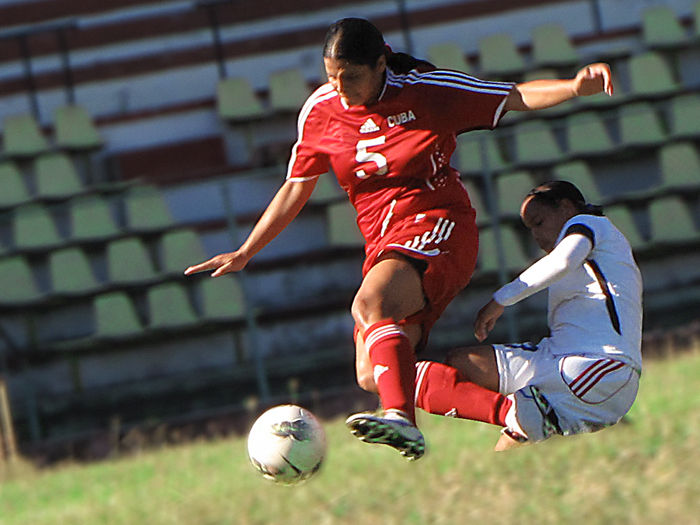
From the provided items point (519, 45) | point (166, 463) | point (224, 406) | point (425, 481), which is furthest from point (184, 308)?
point (519, 45)

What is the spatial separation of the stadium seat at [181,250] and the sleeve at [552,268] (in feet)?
28.6

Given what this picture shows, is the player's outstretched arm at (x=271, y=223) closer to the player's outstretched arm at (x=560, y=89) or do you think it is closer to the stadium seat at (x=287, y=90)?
the player's outstretched arm at (x=560, y=89)

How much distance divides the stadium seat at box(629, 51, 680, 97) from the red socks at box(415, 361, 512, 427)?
408 inches

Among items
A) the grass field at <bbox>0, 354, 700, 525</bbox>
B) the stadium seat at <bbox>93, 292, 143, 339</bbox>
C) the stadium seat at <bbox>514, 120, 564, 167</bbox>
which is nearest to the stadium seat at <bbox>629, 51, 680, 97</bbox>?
the stadium seat at <bbox>514, 120, 564, 167</bbox>

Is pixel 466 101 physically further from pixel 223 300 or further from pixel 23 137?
pixel 23 137

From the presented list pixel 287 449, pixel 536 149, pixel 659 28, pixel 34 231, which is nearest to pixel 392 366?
pixel 287 449

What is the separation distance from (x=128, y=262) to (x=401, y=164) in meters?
8.78

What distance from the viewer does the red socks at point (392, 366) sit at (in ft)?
12.1

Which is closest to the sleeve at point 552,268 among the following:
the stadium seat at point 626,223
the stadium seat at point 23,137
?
the stadium seat at point 626,223

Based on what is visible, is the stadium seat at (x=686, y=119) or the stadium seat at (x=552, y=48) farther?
the stadium seat at (x=552, y=48)

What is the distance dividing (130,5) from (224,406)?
521 cm

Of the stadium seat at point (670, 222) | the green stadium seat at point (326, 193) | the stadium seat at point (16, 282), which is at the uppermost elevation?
the green stadium seat at point (326, 193)

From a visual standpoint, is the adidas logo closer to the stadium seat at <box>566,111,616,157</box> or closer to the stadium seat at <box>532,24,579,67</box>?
the stadium seat at <box>566,111,616,157</box>

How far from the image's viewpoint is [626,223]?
12578 millimetres
